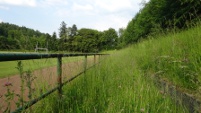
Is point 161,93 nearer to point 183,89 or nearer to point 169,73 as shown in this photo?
point 183,89

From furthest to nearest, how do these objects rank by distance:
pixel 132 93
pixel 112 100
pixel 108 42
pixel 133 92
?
pixel 108 42, pixel 133 92, pixel 132 93, pixel 112 100

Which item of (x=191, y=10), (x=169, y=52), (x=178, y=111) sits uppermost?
(x=191, y=10)

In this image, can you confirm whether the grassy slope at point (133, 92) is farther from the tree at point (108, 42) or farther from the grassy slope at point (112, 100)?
the tree at point (108, 42)

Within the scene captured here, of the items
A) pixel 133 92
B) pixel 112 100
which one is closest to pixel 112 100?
pixel 112 100

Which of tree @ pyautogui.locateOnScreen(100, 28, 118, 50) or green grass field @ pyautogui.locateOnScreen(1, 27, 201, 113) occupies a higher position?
tree @ pyautogui.locateOnScreen(100, 28, 118, 50)

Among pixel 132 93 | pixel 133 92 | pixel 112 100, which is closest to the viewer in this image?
pixel 112 100

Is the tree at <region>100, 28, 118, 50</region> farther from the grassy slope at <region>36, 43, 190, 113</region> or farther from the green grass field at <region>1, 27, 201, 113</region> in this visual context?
the grassy slope at <region>36, 43, 190, 113</region>

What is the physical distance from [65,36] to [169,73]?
87.7 inches

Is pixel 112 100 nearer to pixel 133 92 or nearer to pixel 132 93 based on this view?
pixel 132 93

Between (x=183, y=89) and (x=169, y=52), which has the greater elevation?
(x=169, y=52)

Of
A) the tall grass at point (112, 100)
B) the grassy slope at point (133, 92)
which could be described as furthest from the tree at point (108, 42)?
the tall grass at point (112, 100)

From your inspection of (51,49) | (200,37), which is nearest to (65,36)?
(51,49)

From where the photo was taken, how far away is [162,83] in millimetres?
4555

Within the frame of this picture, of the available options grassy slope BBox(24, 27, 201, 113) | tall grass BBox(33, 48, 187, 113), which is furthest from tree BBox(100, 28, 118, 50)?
tall grass BBox(33, 48, 187, 113)
